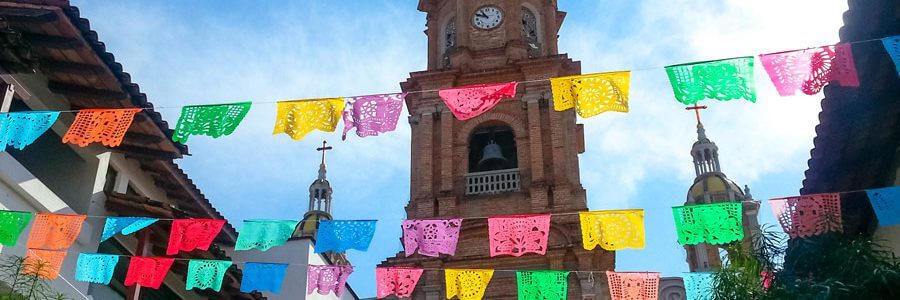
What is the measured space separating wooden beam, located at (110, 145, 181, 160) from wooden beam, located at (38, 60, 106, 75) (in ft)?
5.83

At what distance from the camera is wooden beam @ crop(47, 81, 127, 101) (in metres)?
13.1

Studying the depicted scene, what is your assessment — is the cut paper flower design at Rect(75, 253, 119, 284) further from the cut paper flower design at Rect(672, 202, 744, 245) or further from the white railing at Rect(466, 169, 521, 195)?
the white railing at Rect(466, 169, 521, 195)

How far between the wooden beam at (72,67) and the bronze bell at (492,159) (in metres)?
12.0

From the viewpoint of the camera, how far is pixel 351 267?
13.5 m

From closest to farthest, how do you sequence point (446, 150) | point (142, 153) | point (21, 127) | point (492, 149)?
point (21, 127) → point (142, 153) → point (492, 149) → point (446, 150)

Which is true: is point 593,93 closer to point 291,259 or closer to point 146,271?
point 146,271

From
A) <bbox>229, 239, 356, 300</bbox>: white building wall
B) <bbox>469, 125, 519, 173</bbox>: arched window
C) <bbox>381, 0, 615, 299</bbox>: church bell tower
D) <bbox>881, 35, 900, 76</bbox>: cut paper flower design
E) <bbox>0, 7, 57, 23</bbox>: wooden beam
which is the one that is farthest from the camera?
<bbox>469, 125, 519, 173</bbox>: arched window

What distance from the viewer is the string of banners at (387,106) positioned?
10.7 meters

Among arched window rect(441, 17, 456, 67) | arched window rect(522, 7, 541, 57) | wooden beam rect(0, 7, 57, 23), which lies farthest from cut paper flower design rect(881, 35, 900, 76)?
arched window rect(441, 17, 456, 67)

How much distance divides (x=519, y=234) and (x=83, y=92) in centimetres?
648

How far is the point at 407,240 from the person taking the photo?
14.0m

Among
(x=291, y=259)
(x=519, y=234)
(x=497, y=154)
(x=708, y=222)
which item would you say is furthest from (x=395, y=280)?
(x=497, y=154)

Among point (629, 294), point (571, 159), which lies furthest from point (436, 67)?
point (629, 294)

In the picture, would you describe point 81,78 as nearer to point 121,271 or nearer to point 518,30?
point 121,271
